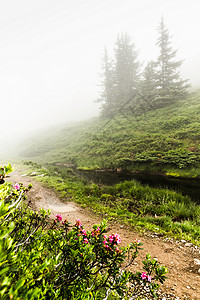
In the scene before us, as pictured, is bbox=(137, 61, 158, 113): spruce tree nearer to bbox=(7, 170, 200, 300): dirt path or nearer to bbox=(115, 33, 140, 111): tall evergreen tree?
bbox=(115, 33, 140, 111): tall evergreen tree

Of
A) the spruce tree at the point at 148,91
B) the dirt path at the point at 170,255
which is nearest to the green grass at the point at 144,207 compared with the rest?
the dirt path at the point at 170,255

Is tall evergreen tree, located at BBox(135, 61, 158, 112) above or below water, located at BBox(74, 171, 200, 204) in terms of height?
above

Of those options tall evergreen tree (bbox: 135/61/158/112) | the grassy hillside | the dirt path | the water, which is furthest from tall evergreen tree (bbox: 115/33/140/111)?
the dirt path

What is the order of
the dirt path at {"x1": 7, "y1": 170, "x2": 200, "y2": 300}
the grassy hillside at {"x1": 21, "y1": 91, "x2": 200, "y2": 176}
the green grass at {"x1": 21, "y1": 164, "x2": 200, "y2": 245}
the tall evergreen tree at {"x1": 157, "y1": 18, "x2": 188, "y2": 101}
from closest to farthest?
the dirt path at {"x1": 7, "y1": 170, "x2": 200, "y2": 300} → the green grass at {"x1": 21, "y1": 164, "x2": 200, "y2": 245} → the grassy hillside at {"x1": 21, "y1": 91, "x2": 200, "y2": 176} → the tall evergreen tree at {"x1": 157, "y1": 18, "x2": 188, "y2": 101}

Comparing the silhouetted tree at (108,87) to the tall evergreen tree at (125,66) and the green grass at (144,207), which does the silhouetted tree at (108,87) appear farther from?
the green grass at (144,207)

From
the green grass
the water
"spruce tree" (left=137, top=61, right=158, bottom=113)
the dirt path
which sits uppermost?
"spruce tree" (left=137, top=61, right=158, bottom=113)

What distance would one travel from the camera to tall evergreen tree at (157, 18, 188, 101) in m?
18.6

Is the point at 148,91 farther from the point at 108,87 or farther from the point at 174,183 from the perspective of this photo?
the point at 174,183

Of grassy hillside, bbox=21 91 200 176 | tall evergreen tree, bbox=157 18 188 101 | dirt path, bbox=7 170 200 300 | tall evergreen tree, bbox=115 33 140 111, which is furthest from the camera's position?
tall evergreen tree, bbox=115 33 140 111

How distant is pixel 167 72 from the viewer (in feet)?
66.5

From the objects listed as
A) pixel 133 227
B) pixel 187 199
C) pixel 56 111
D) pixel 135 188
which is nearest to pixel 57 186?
pixel 135 188

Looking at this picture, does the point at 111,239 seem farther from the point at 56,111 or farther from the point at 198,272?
the point at 56,111

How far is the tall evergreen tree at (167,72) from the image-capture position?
18.6 metres

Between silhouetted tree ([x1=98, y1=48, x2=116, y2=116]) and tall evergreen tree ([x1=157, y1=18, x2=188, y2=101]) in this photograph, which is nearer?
tall evergreen tree ([x1=157, y1=18, x2=188, y2=101])
